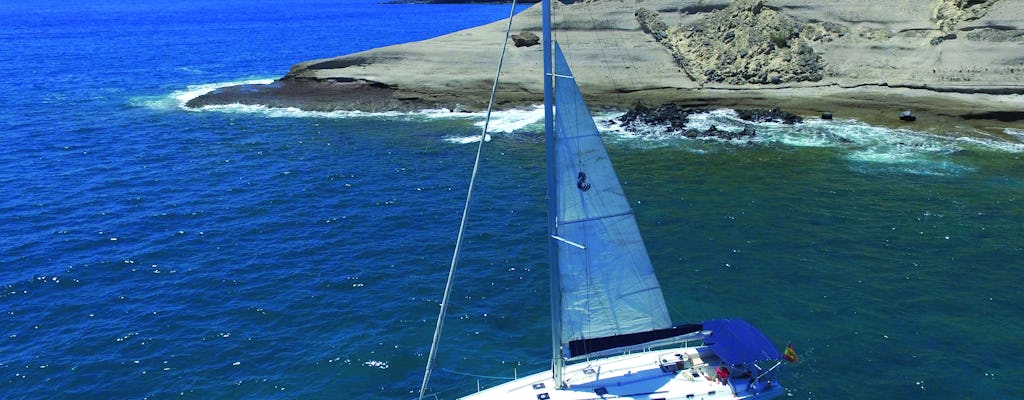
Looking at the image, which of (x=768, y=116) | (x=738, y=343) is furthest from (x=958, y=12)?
(x=738, y=343)

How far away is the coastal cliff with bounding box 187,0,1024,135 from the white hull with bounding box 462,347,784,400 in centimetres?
5183

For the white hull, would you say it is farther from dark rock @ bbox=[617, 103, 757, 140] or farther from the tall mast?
dark rock @ bbox=[617, 103, 757, 140]

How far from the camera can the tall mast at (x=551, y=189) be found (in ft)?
61.4

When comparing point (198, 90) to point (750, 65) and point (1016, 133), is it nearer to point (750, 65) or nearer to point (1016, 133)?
point (750, 65)

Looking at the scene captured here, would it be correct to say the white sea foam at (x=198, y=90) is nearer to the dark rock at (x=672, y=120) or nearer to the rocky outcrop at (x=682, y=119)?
the dark rock at (x=672, y=120)

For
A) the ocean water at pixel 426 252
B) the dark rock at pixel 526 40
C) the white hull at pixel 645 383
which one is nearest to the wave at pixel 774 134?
the ocean water at pixel 426 252

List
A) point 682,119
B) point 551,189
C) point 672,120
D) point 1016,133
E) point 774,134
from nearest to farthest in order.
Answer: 1. point 551,189
2. point 1016,133
3. point 774,134
4. point 672,120
5. point 682,119

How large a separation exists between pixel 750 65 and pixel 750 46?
3306mm

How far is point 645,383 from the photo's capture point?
22.7m

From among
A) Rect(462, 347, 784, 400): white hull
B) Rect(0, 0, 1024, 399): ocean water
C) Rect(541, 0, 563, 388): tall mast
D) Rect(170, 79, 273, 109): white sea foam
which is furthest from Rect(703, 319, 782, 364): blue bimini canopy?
Rect(170, 79, 273, 109): white sea foam

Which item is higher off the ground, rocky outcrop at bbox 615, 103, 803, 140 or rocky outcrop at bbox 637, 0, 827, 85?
rocky outcrop at bbox 637, 0, 827, 85

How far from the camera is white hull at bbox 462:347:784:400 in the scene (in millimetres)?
22172

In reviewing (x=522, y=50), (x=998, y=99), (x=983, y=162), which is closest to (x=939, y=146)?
(x=983, y=162)

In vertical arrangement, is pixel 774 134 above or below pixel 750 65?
below
